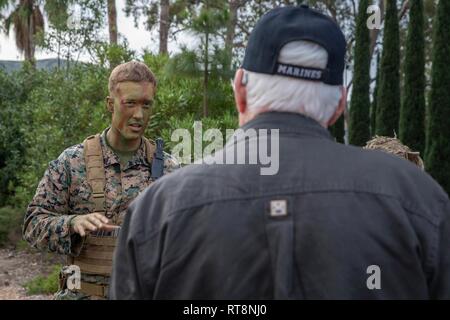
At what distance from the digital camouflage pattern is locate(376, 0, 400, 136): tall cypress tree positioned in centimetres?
1633

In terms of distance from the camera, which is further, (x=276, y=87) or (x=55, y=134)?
(x=55, y=134)

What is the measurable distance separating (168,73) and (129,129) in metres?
5.56

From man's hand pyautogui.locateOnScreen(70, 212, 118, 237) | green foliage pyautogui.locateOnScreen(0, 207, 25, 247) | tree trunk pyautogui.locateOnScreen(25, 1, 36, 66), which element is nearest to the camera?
man's hand pyautogui.locateOnScreen(70, 212, 118, 237)

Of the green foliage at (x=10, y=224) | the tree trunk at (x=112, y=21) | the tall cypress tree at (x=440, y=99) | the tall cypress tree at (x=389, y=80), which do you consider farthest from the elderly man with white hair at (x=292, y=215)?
the tall cypress tree at (x=389, y=80)

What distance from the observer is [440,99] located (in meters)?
17.8

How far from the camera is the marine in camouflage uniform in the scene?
3.40 meters

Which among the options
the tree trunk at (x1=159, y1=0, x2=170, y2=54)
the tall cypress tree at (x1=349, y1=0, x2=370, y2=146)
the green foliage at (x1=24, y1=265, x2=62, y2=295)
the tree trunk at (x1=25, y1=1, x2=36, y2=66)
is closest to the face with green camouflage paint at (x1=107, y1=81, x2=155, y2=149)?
the green foliage at (x1=24, y1=265, x2=62, y2=295)

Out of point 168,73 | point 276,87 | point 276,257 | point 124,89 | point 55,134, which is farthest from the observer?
point 55,134

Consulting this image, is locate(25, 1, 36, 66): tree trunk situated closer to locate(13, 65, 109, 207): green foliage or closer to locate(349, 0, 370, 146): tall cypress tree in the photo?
locate(349, 0, 370, 146): tall cypress tree

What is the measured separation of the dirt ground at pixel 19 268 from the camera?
11.4m
